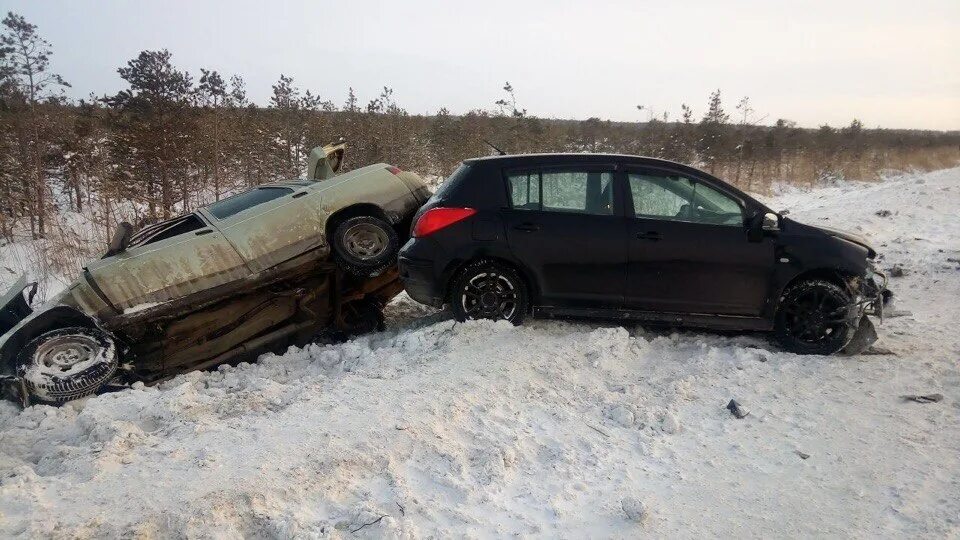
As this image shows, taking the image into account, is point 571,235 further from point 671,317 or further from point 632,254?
point 671,317

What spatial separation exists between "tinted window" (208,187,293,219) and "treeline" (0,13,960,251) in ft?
18.7

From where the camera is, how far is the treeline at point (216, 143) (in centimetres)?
1225

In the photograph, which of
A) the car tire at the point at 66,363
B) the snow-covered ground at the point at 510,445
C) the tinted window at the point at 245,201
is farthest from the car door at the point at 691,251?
the car tire at the point at 66,363

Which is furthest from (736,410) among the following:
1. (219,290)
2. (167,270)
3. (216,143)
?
(216,143)

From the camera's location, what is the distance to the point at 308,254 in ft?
19.2

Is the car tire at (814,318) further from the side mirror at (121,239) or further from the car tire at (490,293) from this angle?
the side mirror at (121,239)

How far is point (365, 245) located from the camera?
20.0 ft

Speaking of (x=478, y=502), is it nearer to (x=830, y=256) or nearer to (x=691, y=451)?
(x=691, y=451)

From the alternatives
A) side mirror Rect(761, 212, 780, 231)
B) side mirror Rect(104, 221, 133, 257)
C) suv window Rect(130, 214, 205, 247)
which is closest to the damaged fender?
side mirror Rect(104, 221, 133, 257)

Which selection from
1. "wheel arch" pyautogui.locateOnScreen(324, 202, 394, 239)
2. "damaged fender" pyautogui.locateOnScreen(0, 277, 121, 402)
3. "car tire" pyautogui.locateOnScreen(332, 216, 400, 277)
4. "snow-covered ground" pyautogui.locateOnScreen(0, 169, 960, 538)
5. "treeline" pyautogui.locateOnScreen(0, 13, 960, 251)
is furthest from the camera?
"treeline" pyautogui.locateOnScreen(0, 13, 960, 251)

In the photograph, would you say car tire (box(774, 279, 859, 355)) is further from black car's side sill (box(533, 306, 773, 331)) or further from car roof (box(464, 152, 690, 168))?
car roof (box(464, 152, 690, 168))

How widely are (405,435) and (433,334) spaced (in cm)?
182

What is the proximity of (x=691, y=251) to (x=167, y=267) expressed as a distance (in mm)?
4908

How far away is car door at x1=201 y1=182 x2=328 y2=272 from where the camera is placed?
18.6ft
